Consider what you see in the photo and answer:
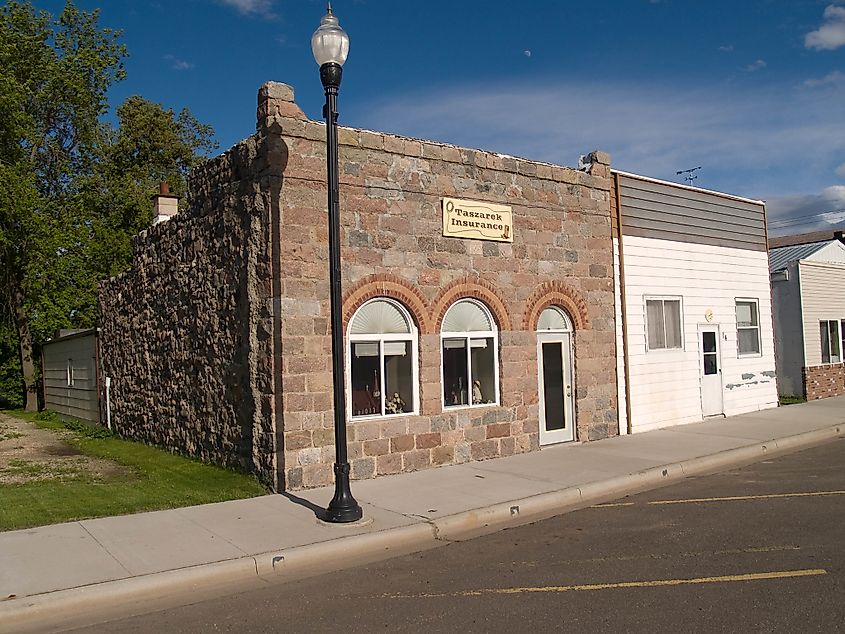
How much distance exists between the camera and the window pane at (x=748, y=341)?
62.4ft

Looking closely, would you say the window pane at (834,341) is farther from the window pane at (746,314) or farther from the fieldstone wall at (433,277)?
the fieldstone wall at (433,277)

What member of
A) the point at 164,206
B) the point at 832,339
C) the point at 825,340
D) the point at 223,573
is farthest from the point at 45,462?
the point at 832,339

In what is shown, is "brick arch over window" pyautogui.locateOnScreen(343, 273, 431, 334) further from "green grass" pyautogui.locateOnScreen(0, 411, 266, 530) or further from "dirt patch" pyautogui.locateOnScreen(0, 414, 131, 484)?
"dirt patch" pyautogui.locateOnScreen(0, 414, 131, 484)

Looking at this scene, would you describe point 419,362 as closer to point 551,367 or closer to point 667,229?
point 551,367

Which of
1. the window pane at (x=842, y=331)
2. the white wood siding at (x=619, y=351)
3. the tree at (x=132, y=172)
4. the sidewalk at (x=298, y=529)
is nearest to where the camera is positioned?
the sidewalk at (x=298, y=529)

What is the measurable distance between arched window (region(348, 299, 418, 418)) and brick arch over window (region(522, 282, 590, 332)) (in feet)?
8.56

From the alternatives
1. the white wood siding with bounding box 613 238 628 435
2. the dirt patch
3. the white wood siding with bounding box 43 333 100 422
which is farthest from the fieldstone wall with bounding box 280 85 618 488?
the white wood siding with bounding box 43 333 100 422

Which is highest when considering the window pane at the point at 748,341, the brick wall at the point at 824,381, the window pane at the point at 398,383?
the window pane at the point at 748,341

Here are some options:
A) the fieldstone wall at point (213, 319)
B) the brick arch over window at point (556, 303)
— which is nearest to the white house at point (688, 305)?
the brick arch over window at point (556, 303)

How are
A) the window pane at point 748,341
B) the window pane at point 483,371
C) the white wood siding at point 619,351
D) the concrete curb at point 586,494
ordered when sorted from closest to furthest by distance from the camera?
the concrete curb at point 586,494 → the window pane at point 483,371 → the white wood siding at point 619,351 → the window pane at point 748,341

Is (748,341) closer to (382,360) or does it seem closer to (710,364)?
(710,364)

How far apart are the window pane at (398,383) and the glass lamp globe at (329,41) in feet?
15.0

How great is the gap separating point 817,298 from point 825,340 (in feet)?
4.34

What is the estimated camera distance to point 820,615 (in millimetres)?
5477
